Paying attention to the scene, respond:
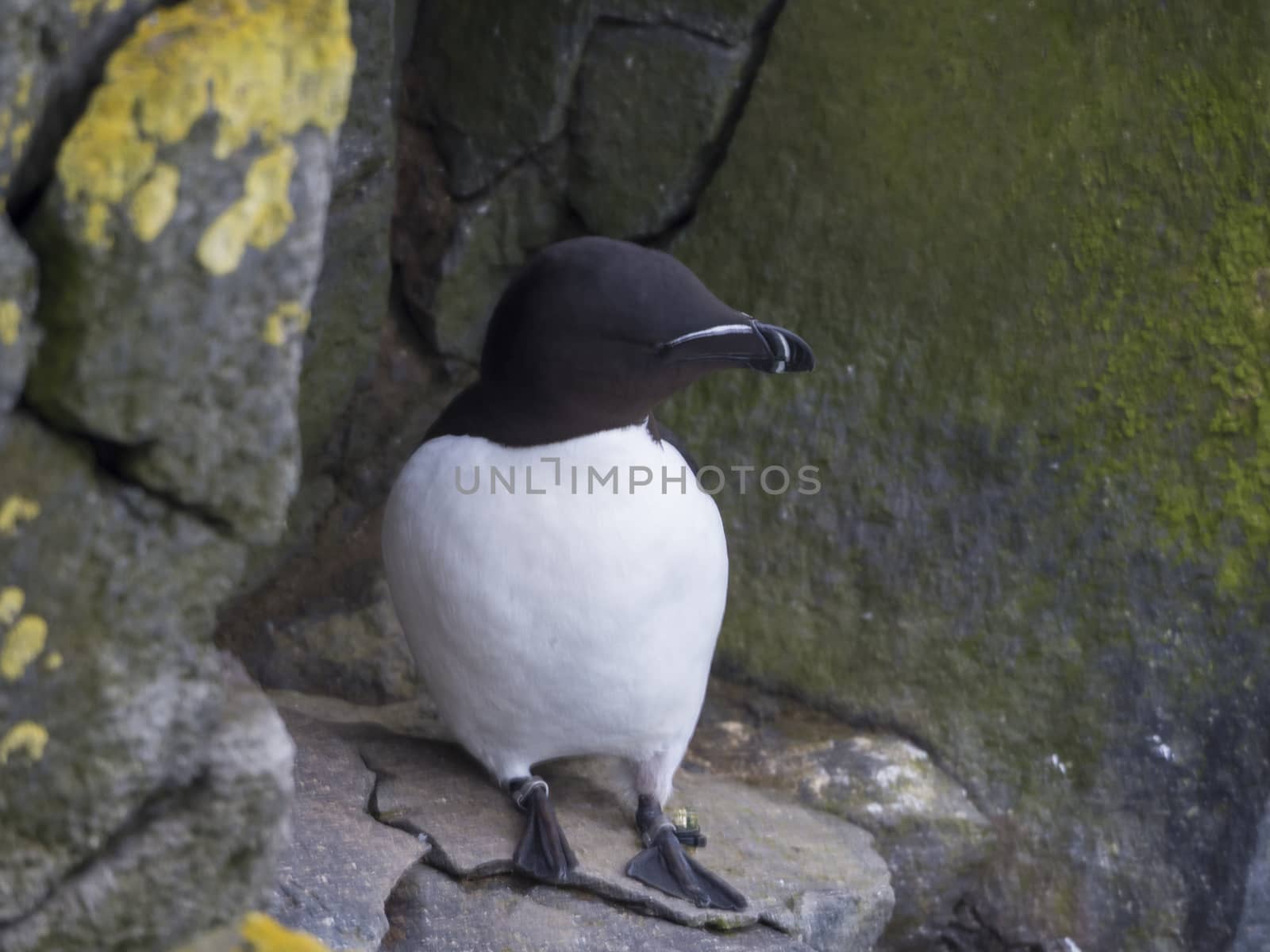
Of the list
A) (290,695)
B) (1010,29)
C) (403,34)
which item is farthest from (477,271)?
(1010,29)

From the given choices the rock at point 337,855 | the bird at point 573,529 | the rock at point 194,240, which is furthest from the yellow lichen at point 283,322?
the rock at point 337,855

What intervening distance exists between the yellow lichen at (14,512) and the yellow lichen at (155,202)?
255 mm

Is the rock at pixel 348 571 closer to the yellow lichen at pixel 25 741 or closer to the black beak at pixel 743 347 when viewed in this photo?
the black beak at pixel 743 347

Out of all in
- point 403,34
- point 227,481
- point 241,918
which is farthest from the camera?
point 403,34

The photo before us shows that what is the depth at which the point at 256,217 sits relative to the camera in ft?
4.40

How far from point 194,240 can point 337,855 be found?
1321 millimetres

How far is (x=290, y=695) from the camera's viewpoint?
3.15 metres

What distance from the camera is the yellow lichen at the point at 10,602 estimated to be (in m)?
1.30

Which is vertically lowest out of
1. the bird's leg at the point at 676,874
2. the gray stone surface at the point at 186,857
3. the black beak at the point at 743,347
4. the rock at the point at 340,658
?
the rock at the point at 340,658

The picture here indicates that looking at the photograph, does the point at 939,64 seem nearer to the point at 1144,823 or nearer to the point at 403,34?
the point at 403,34

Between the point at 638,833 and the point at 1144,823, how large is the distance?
42.6 inches

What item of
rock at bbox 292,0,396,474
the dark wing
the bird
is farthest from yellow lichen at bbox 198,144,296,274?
rock at bbox 292,0,396,474

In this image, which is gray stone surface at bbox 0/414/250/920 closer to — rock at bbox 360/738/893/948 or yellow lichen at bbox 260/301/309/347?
yellow lichen at bbox 260/301/309/347

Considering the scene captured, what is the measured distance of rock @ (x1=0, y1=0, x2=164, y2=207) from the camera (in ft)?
3.96
